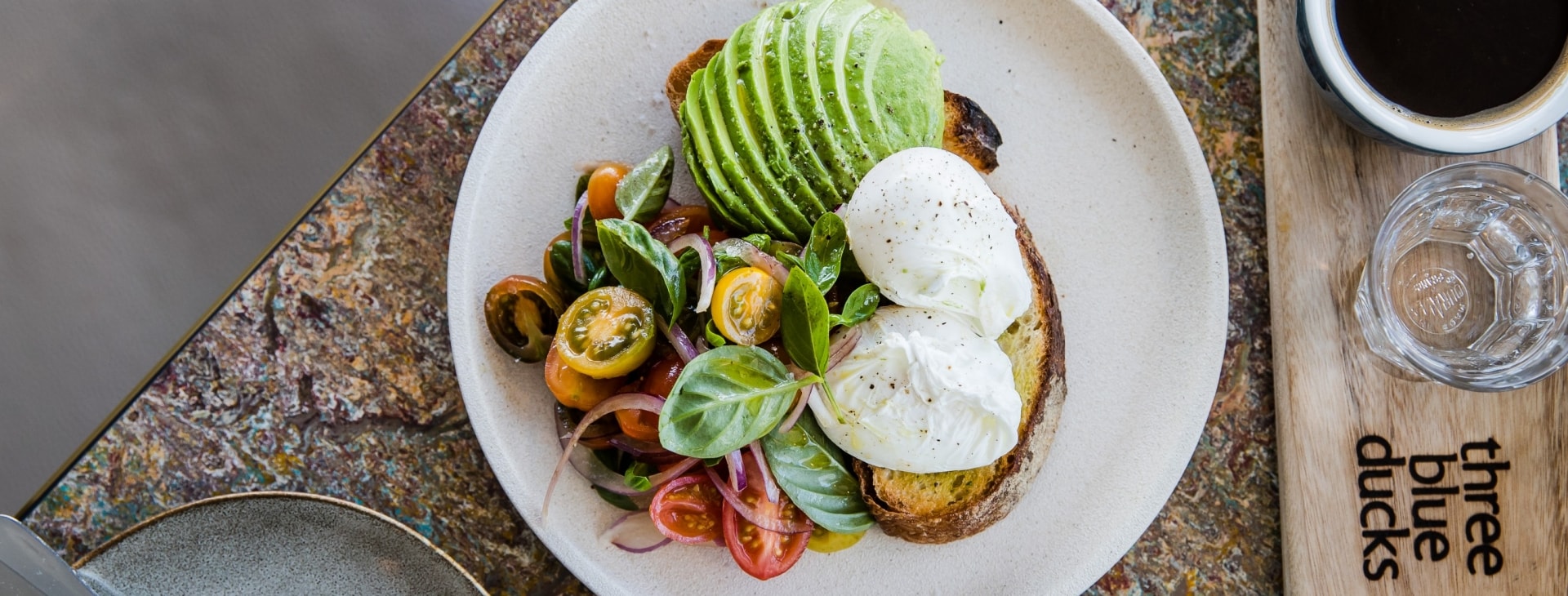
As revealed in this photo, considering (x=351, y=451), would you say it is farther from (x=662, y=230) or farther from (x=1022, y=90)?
(x=1022, y=90)

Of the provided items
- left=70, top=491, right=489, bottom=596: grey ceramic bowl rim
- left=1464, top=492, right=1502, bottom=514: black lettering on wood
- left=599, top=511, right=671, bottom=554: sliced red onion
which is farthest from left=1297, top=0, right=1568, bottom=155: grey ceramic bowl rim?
left=70, top=491, right=489, bottom=596: grey ceramic bowl rim

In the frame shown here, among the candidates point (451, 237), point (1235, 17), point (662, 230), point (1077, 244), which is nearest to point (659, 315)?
point (662, 230)

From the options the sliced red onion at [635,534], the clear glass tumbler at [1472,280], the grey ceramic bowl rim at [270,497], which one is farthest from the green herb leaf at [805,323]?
the clear glass tumbler at [1472,280]

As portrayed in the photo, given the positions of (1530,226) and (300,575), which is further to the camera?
(1530,226)

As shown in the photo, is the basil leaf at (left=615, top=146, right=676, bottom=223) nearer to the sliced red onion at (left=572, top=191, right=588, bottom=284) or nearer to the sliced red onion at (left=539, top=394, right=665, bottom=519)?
the sliced red onion at (left=572, top=191, right=588, bottom=284)

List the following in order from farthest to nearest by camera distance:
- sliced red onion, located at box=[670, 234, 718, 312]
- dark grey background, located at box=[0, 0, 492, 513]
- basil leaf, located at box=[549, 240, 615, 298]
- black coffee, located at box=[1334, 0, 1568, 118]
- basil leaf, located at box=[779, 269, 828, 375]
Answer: dark grey background, located at box=[0, 0, 492, 513] < black coffee, located at box=[1334, 0, 1568, 118] < basil leaf, located at box=[549, 240, 615, 298] < sliced red onion, located at box=[670, 234, 718, 312] < basil leaf, located at box=[779, 269, 828, 375]

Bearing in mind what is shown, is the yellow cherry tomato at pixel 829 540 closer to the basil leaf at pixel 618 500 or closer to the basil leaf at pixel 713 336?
the basil leaf at pixel 618 500
